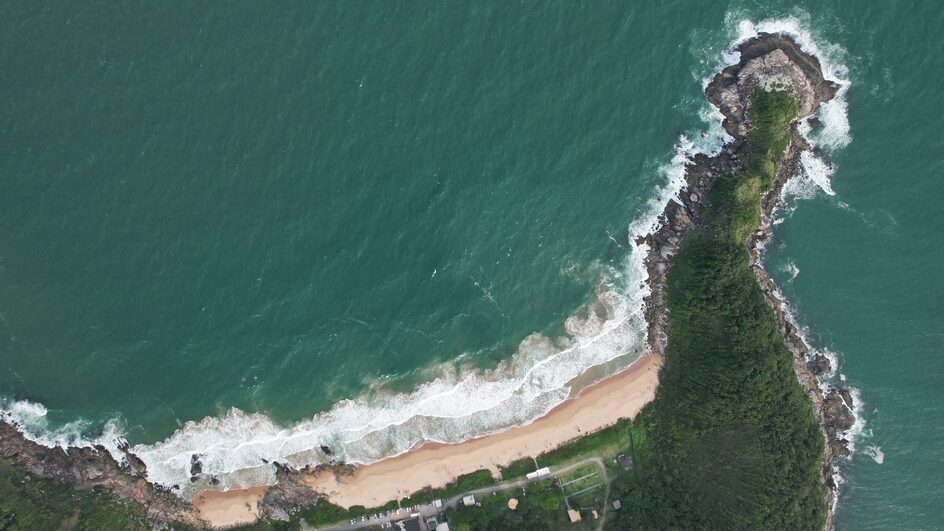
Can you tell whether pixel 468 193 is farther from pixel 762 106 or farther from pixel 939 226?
pixel 939 226

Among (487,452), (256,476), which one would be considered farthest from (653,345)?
(256,476)

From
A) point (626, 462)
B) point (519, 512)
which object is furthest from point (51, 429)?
point (626, 462)

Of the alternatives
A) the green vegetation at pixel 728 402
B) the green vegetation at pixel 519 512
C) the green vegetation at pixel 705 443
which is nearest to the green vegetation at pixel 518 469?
the green vegetation at pixel 705 443

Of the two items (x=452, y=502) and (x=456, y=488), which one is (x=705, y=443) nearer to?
(x=456, y=488)

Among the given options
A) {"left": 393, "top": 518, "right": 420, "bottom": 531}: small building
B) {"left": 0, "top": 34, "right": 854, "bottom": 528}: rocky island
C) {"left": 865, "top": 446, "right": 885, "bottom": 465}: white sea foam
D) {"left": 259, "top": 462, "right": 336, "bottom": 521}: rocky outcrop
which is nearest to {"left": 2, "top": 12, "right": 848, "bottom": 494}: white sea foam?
{"left": 259, "top": 462, "right": 336, "bottom": 521}: rocky outcrop

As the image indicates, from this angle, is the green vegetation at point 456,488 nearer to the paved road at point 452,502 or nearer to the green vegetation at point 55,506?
the paved road at point 452,502
